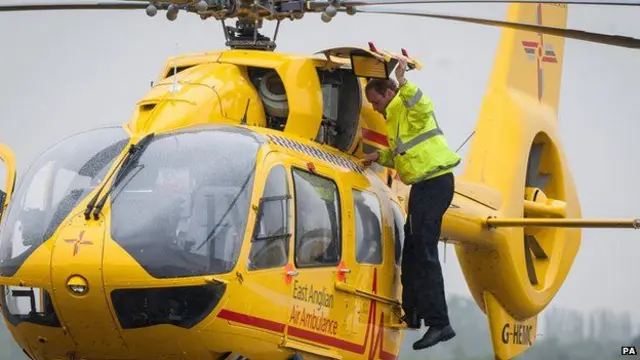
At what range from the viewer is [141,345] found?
7691 millimetres

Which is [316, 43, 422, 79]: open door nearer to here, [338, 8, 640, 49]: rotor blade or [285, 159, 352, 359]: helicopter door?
[338, 8, 640, 49]: rotor blade

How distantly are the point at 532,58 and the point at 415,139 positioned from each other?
309 cm

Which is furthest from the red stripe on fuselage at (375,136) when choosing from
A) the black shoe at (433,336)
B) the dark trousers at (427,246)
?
the black shoe at (433,336)

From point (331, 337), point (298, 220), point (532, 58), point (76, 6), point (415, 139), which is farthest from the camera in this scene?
point (532, 58)

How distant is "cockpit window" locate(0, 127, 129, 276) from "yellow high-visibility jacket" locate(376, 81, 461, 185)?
5.66 ft

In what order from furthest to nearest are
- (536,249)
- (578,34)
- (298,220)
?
(536,249) → (298,220) → (578,34)

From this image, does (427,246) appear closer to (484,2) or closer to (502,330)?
(484,2)

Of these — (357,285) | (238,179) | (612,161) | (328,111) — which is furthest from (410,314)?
(612,161)

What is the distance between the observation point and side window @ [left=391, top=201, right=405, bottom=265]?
9.38m

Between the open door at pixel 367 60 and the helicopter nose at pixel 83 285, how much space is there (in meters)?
2.06

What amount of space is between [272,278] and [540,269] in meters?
4.02

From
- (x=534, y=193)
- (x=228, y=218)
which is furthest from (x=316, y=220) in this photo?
(x=534, y=193)

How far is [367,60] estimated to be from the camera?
9039 mm

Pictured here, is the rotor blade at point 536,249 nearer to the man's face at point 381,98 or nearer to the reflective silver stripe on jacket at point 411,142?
the reflective silver stripe on jacket at point 411,142
